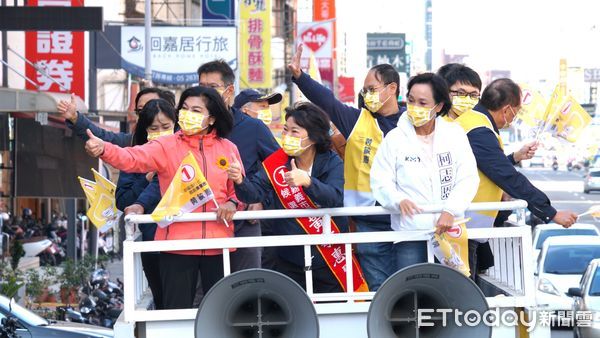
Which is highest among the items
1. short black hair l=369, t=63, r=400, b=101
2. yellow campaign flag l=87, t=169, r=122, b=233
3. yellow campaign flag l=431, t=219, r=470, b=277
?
short black hair l=369, t=63, r=400, b=101

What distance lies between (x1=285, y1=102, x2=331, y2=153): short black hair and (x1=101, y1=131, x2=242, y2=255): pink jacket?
43 cm

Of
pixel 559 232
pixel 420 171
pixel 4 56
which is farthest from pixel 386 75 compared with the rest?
pixel 559 232

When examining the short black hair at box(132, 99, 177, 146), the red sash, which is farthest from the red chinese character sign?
the red sash

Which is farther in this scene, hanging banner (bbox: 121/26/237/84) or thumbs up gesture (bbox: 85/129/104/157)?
hanging banner (bbox: 121/26/237/84)

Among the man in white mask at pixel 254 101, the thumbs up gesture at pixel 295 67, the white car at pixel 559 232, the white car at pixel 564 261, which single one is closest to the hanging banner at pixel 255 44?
the white car at pixel 559 232

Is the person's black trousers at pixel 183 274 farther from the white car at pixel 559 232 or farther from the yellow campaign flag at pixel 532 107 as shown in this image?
the white car at pixel 559 232

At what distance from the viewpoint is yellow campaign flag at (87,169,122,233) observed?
805 cm

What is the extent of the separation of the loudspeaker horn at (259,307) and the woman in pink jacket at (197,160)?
0.48 meters

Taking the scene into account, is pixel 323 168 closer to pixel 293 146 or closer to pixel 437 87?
pixel 293 146

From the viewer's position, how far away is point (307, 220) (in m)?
7.25

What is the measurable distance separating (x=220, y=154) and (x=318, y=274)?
949 mm

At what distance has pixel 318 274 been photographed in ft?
24.0

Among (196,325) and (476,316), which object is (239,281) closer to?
(196,325)

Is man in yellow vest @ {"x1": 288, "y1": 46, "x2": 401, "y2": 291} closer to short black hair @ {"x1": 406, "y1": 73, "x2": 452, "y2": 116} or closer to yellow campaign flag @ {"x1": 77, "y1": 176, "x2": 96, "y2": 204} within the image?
short black hair @ {"x1": 406, "y1": 73, "x2": 452, "y2": 116}
